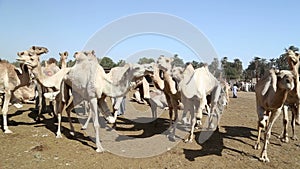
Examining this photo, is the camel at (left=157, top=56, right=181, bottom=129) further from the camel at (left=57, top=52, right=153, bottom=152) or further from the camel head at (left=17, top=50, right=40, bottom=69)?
the camel head at (left=17, top=50, right=40, bottom=69)

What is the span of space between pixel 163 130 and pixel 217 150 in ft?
9.00

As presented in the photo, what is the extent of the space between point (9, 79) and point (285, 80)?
7.70m

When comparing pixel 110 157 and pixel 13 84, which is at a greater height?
pixel 13 84

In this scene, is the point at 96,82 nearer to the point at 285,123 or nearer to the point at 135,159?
the point at 135,159

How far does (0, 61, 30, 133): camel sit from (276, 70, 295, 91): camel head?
7200mm

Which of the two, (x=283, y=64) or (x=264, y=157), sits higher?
(x=283, y=64)

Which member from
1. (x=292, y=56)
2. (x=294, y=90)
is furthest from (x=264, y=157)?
(x=292, y=56)

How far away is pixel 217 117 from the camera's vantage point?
1034 cm

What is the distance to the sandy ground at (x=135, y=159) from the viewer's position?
243 inches

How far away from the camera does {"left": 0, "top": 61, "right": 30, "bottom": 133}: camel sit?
8.45 m

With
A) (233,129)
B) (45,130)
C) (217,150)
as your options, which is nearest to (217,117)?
(233,129)

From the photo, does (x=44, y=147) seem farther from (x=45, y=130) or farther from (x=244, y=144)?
→ (x=244, y=144)

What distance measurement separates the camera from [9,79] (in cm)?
859

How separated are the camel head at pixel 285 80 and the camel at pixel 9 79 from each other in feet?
23.6
